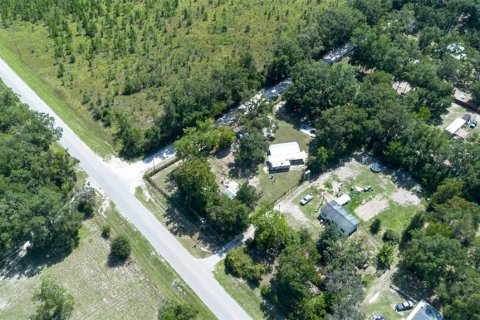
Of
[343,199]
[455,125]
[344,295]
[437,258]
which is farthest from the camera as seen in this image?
[455,125]

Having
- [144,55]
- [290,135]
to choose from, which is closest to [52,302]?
[290,135]

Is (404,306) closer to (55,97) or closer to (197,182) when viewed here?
(197,182)

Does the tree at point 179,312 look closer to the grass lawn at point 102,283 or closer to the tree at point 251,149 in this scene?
the grass lawn at point 102,283

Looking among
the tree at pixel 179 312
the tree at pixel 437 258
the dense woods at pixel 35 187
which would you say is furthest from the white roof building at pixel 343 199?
the dense woods at pixel 35 187

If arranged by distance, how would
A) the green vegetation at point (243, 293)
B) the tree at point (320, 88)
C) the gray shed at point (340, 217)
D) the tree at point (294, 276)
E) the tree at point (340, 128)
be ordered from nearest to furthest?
the tree at point (294, 276)
the green vegetation at point (243, 293)
the gray shed at point (340, 217)
the tree at point (340, 128)
the tree at point (320, 88)

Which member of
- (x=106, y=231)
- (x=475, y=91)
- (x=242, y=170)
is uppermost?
(x=475, y=91)

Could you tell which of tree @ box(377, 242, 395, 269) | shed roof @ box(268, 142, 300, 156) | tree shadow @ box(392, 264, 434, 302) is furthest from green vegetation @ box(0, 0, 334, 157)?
tree shadow @ box(392, 264, 434, 302)
